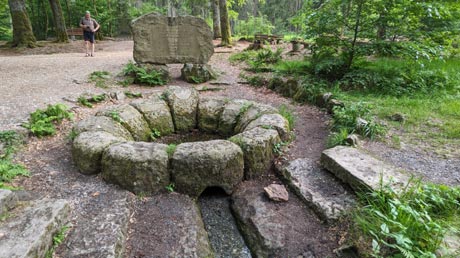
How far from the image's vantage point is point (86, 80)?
6.91 metres

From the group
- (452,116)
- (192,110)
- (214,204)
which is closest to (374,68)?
(452,116)

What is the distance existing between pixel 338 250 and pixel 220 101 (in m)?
3.60

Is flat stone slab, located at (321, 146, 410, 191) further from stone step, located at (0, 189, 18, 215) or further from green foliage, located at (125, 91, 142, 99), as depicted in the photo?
green foliage, located at (125, 91, 142, 99)

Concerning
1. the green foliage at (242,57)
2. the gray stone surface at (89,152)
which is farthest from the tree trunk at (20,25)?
the gray stone surface at (89,152)

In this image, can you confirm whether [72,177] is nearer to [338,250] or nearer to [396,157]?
[338,250]

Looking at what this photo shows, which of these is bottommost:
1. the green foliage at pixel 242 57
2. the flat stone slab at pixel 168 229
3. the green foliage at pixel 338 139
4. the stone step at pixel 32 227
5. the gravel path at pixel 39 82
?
the flat stone slab at pixel 168 229

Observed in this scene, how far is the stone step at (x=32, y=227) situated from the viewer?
206cm

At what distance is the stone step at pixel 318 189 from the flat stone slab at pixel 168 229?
1243mm

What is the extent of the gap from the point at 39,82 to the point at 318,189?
6.79 m

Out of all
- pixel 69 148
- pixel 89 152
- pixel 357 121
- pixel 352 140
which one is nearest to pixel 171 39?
pixel 69 148

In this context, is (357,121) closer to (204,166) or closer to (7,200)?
(204,166)

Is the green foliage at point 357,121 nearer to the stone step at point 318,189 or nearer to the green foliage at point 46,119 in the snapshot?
the stone step at point 318,189

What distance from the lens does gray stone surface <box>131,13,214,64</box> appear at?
7.27m

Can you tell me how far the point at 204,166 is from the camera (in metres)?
3.35
